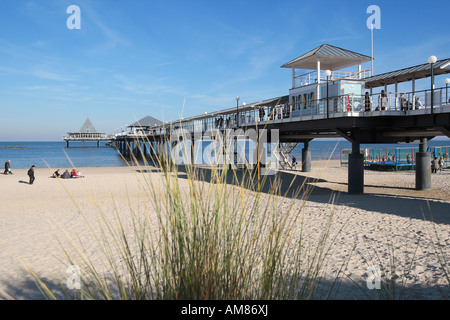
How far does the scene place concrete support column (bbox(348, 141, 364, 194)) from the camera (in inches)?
571

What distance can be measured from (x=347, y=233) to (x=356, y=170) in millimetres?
6940

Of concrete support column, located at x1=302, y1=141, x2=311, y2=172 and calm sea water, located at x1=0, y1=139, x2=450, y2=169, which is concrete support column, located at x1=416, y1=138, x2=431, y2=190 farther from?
concrete support column, located at x1=302, y1=141, x2=311, y2=172

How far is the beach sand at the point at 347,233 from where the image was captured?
528 centimetres

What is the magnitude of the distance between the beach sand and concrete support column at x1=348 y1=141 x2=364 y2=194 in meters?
0.52

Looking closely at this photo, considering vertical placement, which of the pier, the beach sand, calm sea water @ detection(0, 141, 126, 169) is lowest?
the beach sand

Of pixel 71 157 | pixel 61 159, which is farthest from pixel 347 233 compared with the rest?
pixel 71 157

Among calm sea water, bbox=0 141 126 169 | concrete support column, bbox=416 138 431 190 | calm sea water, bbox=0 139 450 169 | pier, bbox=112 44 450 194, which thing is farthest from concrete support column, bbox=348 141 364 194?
calm sea water, bbox=0 141 126 169

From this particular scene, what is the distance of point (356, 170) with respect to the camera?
14617mm

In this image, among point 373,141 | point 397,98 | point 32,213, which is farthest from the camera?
point 373,141

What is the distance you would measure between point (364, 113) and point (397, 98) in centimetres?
127
